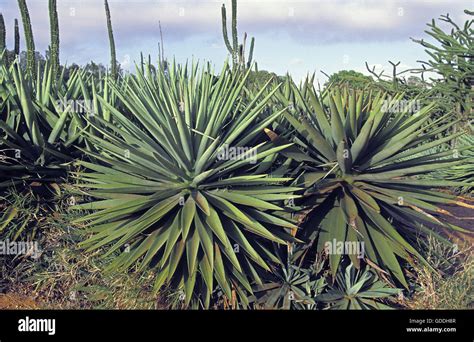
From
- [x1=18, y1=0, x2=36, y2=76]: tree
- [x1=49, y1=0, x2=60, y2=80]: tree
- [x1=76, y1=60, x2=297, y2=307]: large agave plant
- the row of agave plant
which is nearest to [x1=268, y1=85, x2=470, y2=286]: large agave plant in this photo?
the row of agave plant

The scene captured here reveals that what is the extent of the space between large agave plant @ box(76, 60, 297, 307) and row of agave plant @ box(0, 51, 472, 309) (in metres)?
0.01

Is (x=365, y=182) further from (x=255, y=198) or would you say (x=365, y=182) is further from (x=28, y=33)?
(x=28, y=33)

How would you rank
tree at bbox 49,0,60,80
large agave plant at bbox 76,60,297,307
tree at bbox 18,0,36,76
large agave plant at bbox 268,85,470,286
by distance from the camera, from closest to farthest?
1. large agave plant at bbox 76,60,297,307
2. large agave plant at bbox 268,85,470,286
3. tree at bbox 18,0,36,76
4. tree at bbox 49,0,60,80

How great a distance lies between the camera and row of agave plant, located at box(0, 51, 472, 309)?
4.73 meters

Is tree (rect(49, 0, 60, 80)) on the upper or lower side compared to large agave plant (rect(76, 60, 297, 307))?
upper

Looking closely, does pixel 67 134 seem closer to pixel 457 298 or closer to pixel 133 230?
pixel 133 230

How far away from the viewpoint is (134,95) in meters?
5.48

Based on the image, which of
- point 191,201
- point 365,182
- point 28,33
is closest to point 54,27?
point 28,33

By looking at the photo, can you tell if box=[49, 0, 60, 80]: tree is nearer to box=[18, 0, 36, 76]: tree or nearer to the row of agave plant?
box=[18, 0, 36, 76]: tree

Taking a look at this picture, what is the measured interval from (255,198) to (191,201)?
535mm

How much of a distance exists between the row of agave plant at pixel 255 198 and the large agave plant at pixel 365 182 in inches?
0.5

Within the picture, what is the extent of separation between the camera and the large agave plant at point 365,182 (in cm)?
502

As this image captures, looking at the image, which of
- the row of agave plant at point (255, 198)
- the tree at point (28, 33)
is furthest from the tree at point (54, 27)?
the row of agave plant at point (255, 198)
